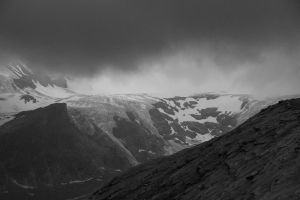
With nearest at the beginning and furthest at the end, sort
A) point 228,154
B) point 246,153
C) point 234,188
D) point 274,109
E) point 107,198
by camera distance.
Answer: point 234,188 < point 246,153 < point 228,154 < point 274,109 < point 107,198

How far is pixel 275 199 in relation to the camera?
49.3 metres

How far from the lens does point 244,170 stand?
219 feet

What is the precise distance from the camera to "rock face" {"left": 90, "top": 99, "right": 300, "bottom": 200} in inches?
2206

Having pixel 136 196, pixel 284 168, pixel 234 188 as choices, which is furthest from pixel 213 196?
pixel 136 196

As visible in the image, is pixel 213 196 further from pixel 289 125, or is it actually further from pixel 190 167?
pixel 190 167

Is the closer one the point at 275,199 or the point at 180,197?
the point at 275,199

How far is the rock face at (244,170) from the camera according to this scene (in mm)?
56031

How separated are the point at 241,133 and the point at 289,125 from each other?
17990 millimetres

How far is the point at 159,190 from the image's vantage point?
88438 mm

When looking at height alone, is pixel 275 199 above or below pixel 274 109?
below

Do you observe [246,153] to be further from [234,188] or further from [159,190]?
[159,190]

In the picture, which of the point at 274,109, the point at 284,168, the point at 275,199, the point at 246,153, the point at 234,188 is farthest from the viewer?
the point at 274,109

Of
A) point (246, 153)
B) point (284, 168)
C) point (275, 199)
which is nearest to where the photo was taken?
point (275, 199)

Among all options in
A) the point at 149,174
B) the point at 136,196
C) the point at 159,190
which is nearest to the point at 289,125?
the point at 159,190
